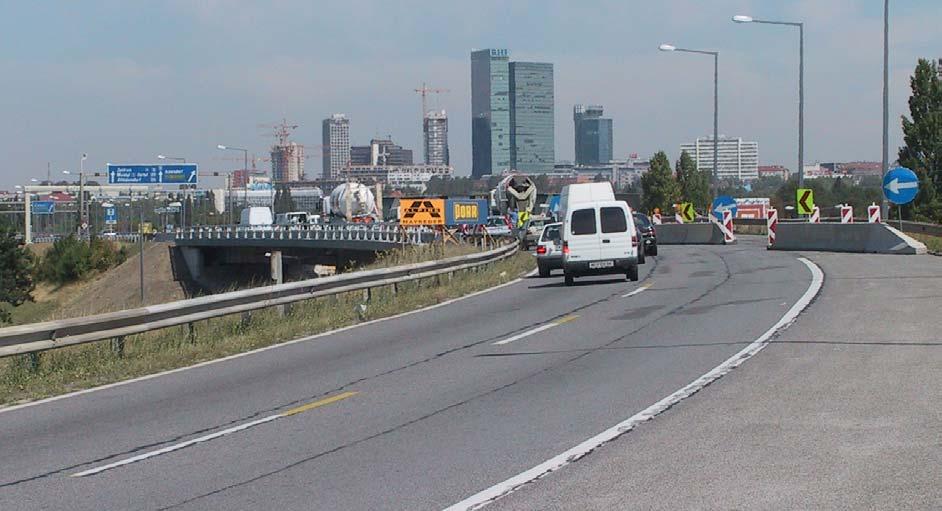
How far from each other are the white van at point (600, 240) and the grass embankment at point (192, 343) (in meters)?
2.68

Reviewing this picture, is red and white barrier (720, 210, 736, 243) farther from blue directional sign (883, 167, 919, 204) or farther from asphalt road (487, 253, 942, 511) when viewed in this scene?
asphalt road (487, 253, 942, 511)

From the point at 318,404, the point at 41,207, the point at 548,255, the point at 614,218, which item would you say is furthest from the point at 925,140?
the point at 41,207

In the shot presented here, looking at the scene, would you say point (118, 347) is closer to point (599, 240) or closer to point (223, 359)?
point (223, 359)

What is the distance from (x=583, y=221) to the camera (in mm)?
28297

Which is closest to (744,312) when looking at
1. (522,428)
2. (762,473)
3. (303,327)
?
(303,327)

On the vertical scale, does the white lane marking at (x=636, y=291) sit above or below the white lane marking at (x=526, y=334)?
below

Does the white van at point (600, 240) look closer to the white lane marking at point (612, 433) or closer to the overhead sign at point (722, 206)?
the white lane marking at point (612, 433)

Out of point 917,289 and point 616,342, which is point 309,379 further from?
point 917,289

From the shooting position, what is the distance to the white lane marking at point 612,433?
25.5 ft

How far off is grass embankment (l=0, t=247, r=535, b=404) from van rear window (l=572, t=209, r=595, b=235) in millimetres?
2928

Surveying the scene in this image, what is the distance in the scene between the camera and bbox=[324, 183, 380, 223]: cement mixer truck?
8338cm

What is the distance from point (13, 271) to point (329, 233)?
84.2 feet

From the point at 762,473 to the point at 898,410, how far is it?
2.71m

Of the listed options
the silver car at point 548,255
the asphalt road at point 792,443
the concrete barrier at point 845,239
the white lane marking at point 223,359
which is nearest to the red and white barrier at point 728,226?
the concrete barrier at point 845,239
